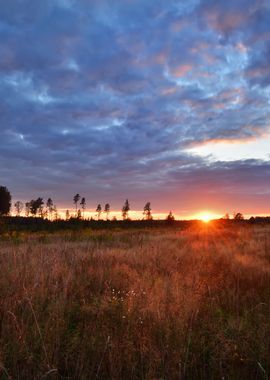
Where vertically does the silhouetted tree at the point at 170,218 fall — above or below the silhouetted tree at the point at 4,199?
below

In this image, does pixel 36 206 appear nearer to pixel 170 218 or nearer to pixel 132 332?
pixel 170 218

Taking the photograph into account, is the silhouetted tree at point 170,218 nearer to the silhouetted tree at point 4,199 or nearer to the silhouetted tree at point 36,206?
the silhouetted tree at point 4,199

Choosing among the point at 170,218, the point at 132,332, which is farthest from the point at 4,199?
the point at 132,332

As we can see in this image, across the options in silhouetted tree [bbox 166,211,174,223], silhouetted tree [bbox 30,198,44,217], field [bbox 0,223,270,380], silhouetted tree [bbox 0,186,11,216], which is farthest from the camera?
silhouetted tree [bbox 30,198,44,217]

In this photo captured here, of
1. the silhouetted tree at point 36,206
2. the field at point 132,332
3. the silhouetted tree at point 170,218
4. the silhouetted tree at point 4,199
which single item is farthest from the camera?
the silhouetted tree at point 36,206

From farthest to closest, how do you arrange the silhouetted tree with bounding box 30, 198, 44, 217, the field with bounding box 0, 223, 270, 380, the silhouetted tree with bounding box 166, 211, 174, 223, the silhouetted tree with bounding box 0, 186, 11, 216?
the silhouetted tree with bounding box 30, 198, 44, 217 < the silhouetted tree with bounding box 0, 186, 11, 216 < the silhouetted tree with bounding box 166, 211, 174, 223 < the field with bounding box 0, 223, 270, 380

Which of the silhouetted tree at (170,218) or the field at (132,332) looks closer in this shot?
the field at (132,332)

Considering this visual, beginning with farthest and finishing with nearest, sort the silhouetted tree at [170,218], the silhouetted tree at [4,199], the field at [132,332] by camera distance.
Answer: the silhouetted tree at [4,199] → the silhouetted tree at [170,218] → the field at [132,332]

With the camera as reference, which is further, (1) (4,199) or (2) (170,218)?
(1) (4,199)

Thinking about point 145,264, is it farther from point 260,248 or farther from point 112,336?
point 260,248

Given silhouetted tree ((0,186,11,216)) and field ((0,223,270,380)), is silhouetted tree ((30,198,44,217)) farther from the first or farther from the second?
field ((0,223,270,380))

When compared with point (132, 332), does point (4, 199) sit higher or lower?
higher

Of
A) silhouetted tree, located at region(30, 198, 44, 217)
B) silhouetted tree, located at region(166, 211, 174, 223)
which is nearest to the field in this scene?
silhouetted tree, located at region(166, 211, 174, 223)

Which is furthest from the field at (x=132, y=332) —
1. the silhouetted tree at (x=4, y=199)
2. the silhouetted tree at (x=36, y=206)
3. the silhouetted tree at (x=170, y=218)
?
the silhouetted tree at (x=36, y=206)
